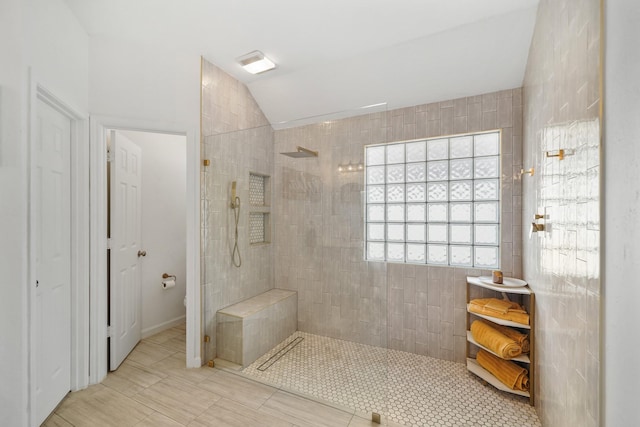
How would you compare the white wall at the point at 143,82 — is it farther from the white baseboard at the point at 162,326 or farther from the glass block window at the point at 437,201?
the white baseboard at the point at 162,326

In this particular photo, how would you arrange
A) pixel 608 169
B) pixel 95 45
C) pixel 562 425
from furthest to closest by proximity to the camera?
1. pixel 95 45
2. pixel 562 425
3. pixel 608 169

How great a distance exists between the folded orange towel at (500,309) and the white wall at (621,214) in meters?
1.24

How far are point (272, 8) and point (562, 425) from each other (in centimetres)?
281

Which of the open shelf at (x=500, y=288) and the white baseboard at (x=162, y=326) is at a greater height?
the open shelf at (x=500, y=288)

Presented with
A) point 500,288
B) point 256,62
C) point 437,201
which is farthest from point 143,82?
point 500,288

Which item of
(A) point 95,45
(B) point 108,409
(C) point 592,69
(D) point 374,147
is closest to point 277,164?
(D) point 374,147

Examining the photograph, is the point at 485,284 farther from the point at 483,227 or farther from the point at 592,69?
the point at 592,69

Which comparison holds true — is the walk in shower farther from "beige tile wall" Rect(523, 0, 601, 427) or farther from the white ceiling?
"beige tile wall" Rect(523, 0, 601, 427)

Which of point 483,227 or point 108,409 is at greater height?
point 483,227

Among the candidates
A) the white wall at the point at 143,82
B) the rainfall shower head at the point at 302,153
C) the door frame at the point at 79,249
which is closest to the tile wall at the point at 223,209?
the white wall at the point at 143,82

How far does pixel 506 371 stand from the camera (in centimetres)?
201

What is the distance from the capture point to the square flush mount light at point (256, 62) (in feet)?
7.81

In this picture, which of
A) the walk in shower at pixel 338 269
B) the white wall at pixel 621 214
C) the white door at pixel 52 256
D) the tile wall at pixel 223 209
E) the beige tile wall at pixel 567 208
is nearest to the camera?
the white wall at pixel 621 214

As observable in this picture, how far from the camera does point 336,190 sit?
6.85ft
